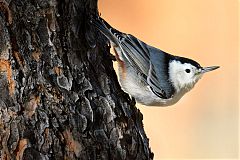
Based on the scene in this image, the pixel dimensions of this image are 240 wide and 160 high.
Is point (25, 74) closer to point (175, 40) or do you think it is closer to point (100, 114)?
point (100, 114)

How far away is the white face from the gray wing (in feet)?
0.12

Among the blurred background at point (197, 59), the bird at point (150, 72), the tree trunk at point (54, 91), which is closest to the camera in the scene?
the tree trunk at point (54, 91)

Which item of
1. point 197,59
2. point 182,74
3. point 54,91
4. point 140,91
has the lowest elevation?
point 54,91

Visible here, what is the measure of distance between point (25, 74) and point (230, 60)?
258 cm

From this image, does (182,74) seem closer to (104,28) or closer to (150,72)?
(150,72)

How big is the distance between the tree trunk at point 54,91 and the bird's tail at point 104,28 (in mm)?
92

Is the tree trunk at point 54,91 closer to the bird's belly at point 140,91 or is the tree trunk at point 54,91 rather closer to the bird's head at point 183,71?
the bird's belly at point 140,91

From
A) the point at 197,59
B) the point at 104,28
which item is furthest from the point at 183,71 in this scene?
the point at 197,59

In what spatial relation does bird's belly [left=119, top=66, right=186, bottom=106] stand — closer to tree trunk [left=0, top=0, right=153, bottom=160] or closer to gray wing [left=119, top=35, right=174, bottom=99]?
gray wing [left=119, top=35, right=174, bottom=99]

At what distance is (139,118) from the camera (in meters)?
2.38

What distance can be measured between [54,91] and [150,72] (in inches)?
34.1

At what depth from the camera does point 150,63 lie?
113 inches

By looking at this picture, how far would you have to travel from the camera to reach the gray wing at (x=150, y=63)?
276cm

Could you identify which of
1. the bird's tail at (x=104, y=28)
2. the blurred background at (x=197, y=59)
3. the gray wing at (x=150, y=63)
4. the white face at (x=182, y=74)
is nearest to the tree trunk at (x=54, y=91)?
the bird's tail at (x=104, y=28)
